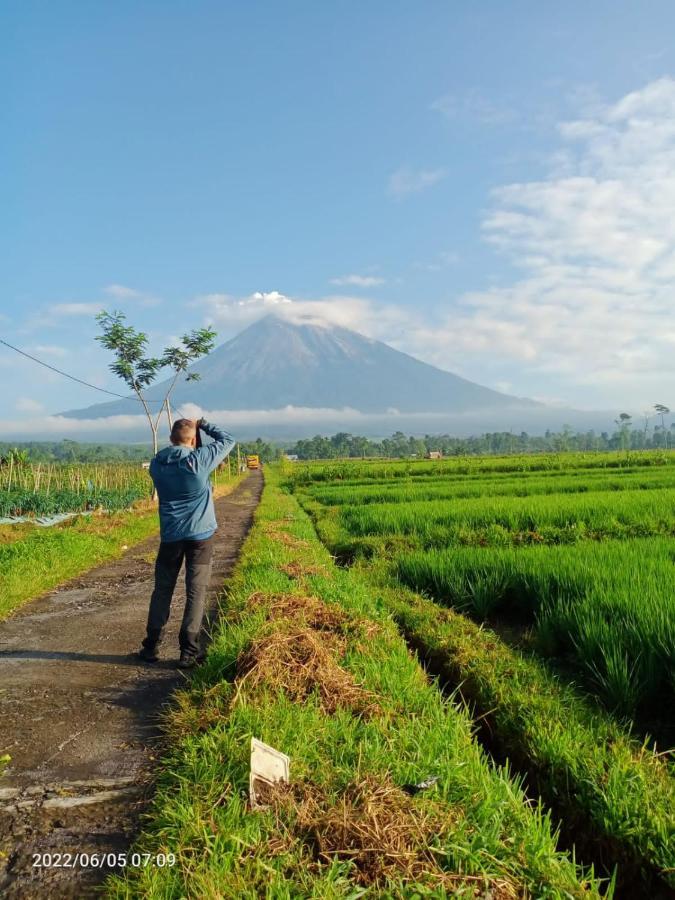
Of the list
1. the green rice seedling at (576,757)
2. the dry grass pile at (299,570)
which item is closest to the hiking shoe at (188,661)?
the green rice seedling at (576,757)

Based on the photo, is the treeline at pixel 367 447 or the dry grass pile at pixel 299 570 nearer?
the dry grass pile at pixel 299 570

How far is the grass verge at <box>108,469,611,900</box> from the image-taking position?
6.20 feet

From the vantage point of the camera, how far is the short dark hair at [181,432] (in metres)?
4.62

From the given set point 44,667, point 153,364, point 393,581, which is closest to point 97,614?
point 44,667

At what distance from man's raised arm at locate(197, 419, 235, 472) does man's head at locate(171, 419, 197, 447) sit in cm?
12

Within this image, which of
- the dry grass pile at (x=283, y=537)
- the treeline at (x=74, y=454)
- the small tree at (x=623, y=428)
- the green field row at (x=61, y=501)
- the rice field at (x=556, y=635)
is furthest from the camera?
the small tree at (x=623, y=428)

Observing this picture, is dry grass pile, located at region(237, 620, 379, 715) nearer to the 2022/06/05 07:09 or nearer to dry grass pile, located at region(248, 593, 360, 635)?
dry grass pile, located at region(248, 593, 360, 635)

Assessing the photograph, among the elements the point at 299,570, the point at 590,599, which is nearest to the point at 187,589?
the point at 299,570

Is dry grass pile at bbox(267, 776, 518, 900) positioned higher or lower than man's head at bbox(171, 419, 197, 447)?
lower

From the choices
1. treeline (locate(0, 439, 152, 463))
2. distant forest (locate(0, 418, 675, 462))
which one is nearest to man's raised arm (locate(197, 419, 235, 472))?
treeline (locate(0, 439, 152, 463))

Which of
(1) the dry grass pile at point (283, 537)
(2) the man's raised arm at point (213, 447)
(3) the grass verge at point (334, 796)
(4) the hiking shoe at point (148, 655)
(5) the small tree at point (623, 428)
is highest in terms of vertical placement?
(5) the small tree at point (623, 428)

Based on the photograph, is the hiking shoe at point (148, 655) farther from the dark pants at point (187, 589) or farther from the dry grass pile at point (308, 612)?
the dry grass pile at point (308, 612)

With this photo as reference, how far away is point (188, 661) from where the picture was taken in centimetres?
427

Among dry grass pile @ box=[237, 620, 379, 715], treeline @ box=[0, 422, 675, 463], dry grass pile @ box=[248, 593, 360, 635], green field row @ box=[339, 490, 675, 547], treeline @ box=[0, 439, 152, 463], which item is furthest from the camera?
treeline @ box=[0, 422, 675, 463]
